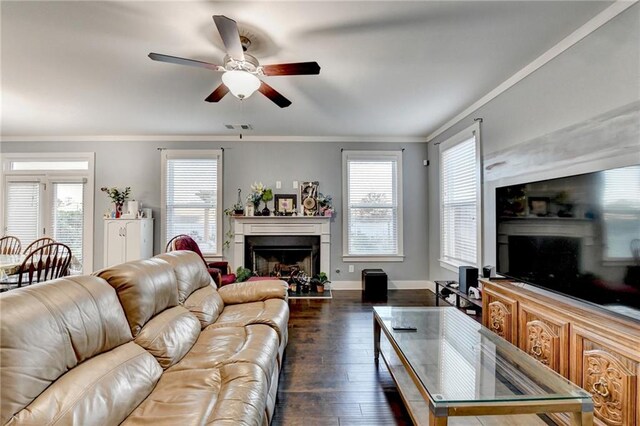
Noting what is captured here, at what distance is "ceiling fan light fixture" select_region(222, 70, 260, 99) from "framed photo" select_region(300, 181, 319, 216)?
2.77 metres

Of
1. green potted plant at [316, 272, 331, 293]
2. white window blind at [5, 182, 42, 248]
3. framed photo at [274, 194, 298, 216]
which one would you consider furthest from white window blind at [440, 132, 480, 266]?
white window blind at [5, 182, 42, 248]

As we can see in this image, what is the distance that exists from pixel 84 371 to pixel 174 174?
14.5ft

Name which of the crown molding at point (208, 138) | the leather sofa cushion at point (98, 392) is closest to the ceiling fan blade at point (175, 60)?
the leather sofa cushion at point (98, 392)

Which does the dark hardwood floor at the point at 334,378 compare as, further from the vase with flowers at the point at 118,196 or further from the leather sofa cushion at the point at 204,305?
the vase with flowers at the point at 118,196

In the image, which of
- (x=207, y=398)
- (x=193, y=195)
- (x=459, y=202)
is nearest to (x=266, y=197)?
(x=193, y=195)

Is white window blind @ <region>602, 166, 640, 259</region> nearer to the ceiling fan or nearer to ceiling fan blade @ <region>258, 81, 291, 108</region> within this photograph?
the ceiling fan

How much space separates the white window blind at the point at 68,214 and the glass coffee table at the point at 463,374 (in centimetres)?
527

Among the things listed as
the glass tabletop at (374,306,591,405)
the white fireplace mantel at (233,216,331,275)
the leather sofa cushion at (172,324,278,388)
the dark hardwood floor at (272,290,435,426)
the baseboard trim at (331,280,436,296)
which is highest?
the white fireplace mantel at (233,216,331,275)

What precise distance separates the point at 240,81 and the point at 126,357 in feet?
6.38

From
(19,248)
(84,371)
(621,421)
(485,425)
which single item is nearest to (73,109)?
(19,248)

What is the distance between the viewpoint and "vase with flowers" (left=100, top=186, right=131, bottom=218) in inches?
186

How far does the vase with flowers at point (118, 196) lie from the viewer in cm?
473

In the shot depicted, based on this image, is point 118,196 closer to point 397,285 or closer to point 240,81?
point 240,81

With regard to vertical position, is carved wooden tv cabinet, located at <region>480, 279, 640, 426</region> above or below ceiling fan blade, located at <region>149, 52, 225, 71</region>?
below
